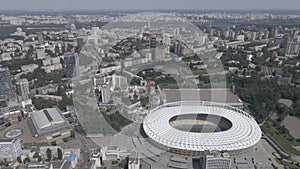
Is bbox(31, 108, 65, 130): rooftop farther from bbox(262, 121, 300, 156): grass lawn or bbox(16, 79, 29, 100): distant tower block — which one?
bbox(262, 121, 300, 156): grass lawn

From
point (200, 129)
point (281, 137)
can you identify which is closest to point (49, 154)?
point (200, 129)

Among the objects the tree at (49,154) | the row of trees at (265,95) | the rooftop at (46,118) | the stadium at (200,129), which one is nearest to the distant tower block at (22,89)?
the rooftop at (46,118)

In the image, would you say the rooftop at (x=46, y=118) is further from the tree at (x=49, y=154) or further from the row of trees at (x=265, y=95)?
the row of trees at (x=265, y=95)

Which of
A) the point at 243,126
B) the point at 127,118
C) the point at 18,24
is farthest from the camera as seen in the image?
the point at 18,24

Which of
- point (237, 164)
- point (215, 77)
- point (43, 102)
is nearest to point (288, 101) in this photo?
point (215, 77)

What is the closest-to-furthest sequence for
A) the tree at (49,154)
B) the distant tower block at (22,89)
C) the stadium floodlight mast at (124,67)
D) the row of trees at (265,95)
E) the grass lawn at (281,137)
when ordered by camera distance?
the tree at (49,154) < the grass lawn at (281,137) < the stadium floodlight mast at (124,67) < the row of trees at (265,95) < the distant tower block at (22,89)

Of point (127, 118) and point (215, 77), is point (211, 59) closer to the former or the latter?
point (215, 77)

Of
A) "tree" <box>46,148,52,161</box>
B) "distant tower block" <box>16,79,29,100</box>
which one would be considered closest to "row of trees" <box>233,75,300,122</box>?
"tree" <box>46,148,52,161</box>
